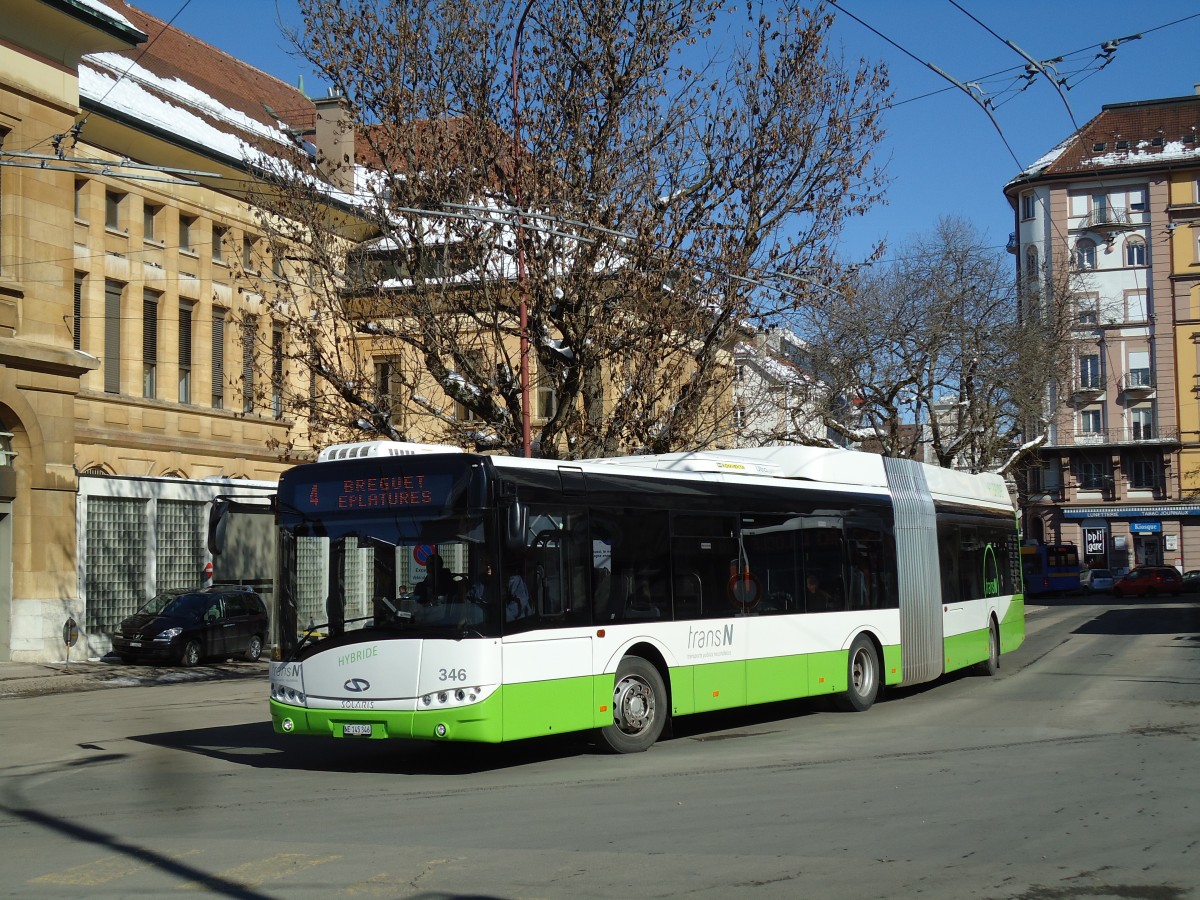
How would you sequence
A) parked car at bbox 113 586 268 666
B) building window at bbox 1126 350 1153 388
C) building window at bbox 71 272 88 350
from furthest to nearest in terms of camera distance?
building window at bbox 1126 350 1153 388, building window at bbox 71 272 88 350, parked car at bbox 113 586 268 666

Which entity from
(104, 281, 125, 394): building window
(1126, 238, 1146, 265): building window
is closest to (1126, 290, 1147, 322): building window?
(1126, 238, 1146, 265): building window

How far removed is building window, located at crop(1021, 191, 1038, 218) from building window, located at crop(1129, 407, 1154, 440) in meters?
11.6

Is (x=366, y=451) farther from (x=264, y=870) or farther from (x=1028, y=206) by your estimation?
(x=1028, y=206)

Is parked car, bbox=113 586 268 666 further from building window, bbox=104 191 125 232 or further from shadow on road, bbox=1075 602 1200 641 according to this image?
shadow on road, bbox=1075 602 1200 641

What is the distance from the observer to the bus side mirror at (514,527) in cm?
1167

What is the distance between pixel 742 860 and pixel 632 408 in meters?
14.9

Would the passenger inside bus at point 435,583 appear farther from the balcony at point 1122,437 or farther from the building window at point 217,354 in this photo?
the balcony at point 1122,437

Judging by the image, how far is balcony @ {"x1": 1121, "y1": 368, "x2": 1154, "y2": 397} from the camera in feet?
237

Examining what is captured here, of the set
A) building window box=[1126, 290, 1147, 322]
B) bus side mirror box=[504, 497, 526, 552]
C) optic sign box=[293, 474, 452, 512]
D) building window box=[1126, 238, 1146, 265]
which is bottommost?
bus side mirror box=[504, 497, 526, 552]

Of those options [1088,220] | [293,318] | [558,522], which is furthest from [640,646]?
[1088,220]

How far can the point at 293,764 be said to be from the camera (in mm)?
13070

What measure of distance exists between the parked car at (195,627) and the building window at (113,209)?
34.8 ft

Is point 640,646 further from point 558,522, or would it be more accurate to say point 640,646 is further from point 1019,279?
point 1019,279

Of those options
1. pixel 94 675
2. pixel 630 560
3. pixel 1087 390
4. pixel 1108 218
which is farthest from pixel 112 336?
pixel 1108 218
